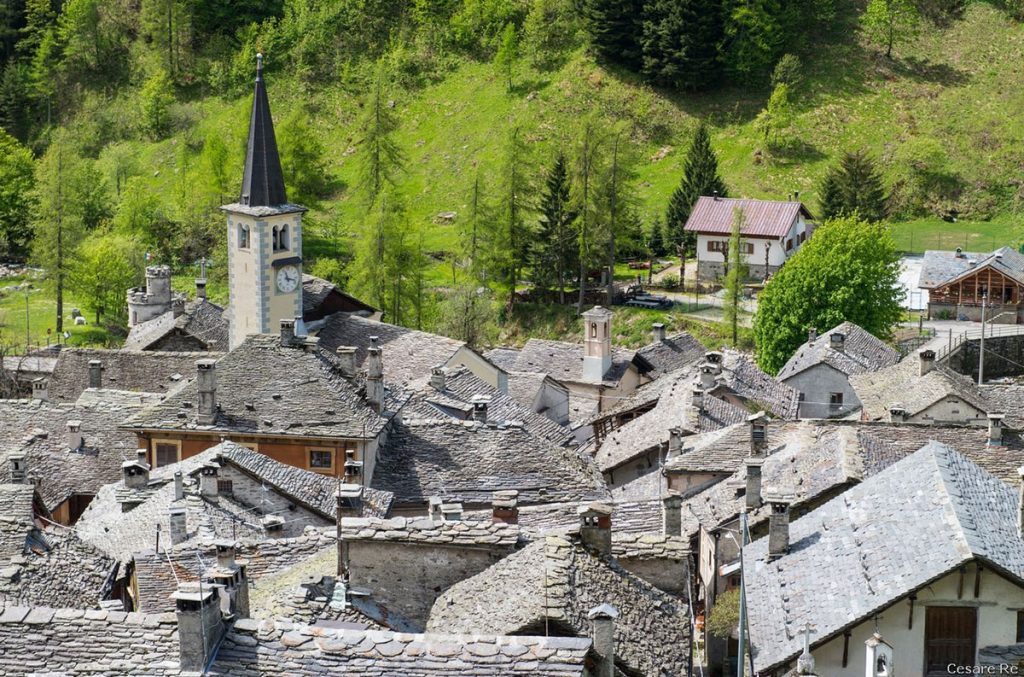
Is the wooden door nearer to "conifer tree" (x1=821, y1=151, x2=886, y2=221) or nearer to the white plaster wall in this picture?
the white plaster wall

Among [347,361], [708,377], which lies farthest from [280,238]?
[708,377]

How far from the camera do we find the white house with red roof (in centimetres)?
9550

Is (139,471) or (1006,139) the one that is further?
(1006,139)

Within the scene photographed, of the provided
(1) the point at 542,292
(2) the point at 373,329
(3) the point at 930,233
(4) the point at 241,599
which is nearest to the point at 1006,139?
(3) the point at 930,233

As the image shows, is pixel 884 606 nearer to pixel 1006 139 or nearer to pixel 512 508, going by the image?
pixel 512 508

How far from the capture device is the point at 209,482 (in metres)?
38.6

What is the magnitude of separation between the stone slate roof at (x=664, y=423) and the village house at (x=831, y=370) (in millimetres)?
8586

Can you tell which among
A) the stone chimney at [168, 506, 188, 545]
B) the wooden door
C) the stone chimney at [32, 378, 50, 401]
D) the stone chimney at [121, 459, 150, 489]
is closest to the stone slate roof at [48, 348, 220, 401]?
the stone chimney at [32, 378, 50, 401]

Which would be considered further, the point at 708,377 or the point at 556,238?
the point at 556,238

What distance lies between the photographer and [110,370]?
214 feet

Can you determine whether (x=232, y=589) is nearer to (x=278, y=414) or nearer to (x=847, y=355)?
(x=278, y=414)

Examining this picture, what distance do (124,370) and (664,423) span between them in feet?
67.8

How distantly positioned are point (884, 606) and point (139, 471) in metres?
22.0

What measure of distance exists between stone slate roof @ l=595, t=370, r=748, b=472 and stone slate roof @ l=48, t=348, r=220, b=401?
1584 cm
